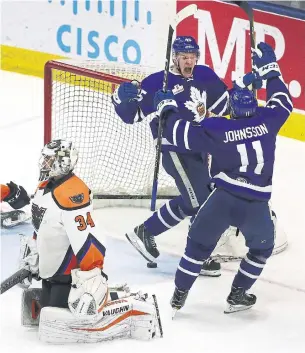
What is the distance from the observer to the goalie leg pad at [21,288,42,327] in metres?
4.13

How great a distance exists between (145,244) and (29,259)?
40.2 inches

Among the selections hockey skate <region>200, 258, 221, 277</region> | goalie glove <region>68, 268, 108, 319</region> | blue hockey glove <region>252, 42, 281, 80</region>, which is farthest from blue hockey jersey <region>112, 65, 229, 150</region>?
goalie glove <region>68, 268, 108, 319</region>

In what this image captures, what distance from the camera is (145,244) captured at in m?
5.01

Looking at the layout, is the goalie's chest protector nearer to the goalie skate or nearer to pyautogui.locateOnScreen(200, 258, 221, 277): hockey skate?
pyautogui.locateOnScreen(200, 258, 221, 277): hockey skate

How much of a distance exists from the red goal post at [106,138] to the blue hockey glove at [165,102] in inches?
49.6

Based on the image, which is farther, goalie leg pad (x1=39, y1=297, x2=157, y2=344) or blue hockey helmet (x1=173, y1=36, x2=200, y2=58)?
blue hockey helmet (x1=173, y1=36, x2=200, y2=58)

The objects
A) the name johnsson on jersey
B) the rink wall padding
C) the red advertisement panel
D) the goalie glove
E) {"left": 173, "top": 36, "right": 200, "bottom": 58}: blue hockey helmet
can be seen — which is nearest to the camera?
the goalie glove

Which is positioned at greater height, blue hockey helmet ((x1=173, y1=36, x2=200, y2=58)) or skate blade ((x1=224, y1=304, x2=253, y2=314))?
blue hockey helmet ((x1=173, y1=36, x2=200, y2=58))

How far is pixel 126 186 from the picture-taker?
232 inches

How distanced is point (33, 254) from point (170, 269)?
1.07 metres

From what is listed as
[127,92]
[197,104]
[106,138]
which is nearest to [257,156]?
[197,104]

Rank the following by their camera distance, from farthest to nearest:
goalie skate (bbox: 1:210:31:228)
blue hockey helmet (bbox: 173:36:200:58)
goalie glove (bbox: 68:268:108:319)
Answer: goalie skate (bbox: 1:210:31:228), blue hockey helmet (bbox: 173:36:200:58), goalie glove (bbox: 68:268:108:319)

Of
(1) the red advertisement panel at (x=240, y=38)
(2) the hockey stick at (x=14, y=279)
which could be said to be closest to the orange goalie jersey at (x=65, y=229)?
(2) the hockey stick at (x=14, y=279)

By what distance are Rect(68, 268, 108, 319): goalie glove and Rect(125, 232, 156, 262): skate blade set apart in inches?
42.2
